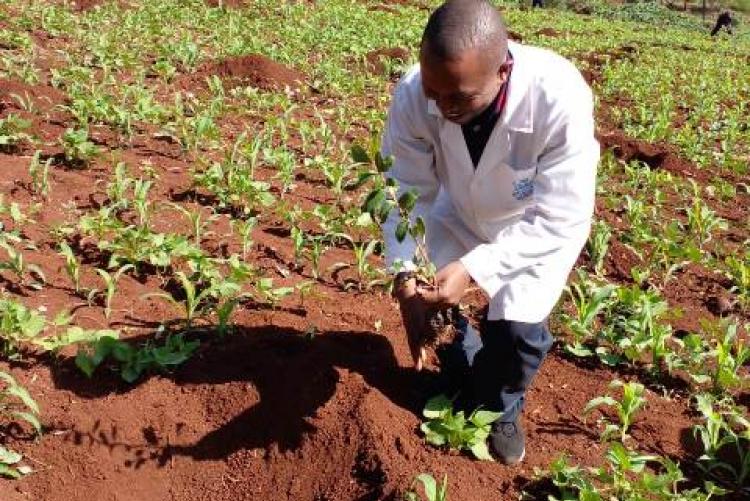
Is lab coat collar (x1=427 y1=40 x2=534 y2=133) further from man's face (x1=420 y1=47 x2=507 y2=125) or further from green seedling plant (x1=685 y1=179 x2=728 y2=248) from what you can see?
green seedling plant (x1=685 y1=179 x2=728 y2=248)

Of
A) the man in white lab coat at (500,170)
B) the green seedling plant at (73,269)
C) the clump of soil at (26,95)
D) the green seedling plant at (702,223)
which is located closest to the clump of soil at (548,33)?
the green seedling plant at (702,223)

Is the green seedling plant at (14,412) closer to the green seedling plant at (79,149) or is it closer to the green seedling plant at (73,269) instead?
the green seedling plant at (73,269)

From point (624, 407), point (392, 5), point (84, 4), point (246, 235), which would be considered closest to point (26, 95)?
point (246, 235)

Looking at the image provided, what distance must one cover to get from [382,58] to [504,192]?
21.5ft

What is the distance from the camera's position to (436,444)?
8.56 ft

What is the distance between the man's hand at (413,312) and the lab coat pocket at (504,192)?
0.42m

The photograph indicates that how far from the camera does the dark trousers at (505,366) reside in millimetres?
2414

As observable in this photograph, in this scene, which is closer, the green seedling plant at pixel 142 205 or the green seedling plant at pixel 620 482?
the green seedling plant at pixel 620 482

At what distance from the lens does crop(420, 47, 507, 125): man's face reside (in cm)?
196

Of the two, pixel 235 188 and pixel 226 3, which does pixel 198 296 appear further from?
pixel 226 3

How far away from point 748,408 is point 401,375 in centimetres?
138

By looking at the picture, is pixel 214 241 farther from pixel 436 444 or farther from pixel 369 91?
pixel 369 91

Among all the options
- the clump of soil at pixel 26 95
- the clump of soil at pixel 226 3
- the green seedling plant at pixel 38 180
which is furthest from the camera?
the clump of soil at pixel 226 3

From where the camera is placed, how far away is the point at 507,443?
258 cm
